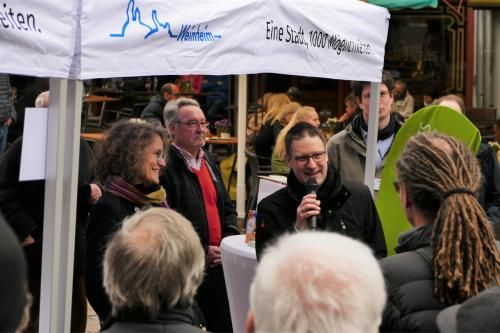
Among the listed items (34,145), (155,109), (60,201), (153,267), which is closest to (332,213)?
(60,201)

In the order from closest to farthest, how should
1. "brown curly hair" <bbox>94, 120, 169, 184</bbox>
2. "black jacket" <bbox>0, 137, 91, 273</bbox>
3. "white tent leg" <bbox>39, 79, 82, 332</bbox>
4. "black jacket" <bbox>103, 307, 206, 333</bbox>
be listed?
1. "black jacket" <bbox>103, 307, 206, 333</bbox>
2. "white tent leg" <bbox>39, 79, 82, 332</bbox>
3. "brown curly hair" <bbox>94, 120, 169, 184</bbox>
4. "black jacket" <bbox>0, 137, 91, 273</bbox>

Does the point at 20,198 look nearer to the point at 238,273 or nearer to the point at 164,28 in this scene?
the point at 238,273

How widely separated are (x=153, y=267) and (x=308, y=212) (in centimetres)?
149

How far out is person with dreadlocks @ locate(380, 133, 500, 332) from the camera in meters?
3.13

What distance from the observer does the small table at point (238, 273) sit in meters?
5.54

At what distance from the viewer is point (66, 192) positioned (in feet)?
16.1

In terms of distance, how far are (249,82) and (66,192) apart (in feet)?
42.8

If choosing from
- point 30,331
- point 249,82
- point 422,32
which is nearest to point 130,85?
point 249,82

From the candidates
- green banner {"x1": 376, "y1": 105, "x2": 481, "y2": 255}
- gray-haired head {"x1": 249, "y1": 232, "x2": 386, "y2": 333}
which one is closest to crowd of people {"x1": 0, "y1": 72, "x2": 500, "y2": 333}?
gray-haired head {"x1": 249, "y1": 232, "x2": 386, "y2": 333}

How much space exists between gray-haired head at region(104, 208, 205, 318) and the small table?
263 cm

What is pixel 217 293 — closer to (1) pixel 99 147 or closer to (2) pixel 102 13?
(1) pixel 99 147

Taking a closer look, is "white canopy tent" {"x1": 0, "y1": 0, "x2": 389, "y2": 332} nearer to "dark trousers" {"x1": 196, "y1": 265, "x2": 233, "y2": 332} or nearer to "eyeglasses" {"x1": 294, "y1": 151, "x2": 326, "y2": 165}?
"eyeglasses" {"x1": 294, "y1": 151, "x2": 326, "y2": 165}

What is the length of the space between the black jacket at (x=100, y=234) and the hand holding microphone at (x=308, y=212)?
3.45 ft

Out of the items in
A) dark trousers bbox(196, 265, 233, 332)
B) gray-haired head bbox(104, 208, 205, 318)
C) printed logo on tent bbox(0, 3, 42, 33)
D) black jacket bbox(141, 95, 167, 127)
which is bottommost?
dark trousers bbox(196, 265, 233, 332)
